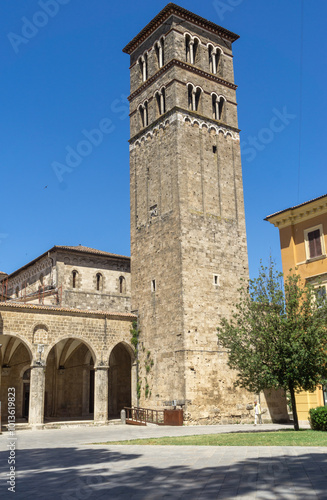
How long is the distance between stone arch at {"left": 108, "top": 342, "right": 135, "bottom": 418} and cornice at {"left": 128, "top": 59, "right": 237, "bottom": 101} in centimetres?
1868

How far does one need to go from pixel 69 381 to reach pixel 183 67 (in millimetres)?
22955

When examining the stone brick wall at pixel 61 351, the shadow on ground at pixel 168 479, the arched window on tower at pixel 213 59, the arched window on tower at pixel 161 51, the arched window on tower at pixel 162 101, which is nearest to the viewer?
the shadow on ground at pixel 168 479

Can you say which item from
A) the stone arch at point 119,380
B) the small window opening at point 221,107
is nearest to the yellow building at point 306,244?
the small window opening at point 221,107

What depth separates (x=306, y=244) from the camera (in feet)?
83.1

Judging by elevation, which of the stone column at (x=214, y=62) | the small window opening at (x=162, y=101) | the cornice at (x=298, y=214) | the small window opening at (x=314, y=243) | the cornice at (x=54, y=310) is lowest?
the cornice at (x=54, y=310)

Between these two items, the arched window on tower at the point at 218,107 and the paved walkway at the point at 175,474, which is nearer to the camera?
the paved walkway at the point at 175,474

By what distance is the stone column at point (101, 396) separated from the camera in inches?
1093

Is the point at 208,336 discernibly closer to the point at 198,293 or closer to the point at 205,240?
the point at 198,293

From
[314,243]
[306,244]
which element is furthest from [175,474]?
[306,244]

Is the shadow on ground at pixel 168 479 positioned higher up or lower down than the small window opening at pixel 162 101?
lower down

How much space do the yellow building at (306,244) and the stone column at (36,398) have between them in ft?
45.3

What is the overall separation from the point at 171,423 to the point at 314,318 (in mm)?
10615

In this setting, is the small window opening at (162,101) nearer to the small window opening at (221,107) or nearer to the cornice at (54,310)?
the small window opening at (221,107)

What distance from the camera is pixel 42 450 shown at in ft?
48.5
